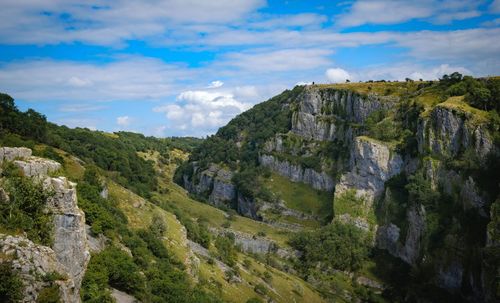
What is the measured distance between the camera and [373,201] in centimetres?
13975

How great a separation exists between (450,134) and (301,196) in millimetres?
60804

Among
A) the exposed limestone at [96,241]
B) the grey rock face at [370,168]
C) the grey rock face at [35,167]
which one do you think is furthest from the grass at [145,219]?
the grey rock face at [370,168]

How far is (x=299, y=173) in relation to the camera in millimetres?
171875

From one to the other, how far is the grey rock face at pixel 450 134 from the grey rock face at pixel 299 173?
42.3 meters

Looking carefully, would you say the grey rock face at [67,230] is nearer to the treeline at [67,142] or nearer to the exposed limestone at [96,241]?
the exposed limestone at [96,241]

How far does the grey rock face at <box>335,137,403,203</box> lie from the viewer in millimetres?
138000

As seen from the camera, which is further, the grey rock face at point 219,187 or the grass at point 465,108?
the grey rock face at point 219,187

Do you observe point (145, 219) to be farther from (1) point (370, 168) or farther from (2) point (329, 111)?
(2) point (329, 111)

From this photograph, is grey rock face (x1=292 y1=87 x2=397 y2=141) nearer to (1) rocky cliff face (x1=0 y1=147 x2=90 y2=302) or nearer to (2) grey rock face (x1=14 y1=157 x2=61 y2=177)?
(2) grey rock face (x1=14 y1=157 x2=61 y2=177)

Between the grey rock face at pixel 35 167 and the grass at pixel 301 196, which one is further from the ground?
the grey rock face at pixel 35 167

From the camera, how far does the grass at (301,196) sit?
15638 centimetres

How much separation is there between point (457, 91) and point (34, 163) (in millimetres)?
123396

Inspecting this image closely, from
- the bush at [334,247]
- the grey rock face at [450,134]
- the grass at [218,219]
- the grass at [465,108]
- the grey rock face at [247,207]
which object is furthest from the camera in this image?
the grey rock face at [247,207]

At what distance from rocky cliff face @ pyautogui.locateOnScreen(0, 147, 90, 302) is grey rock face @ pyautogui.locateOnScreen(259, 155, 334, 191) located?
424ft
